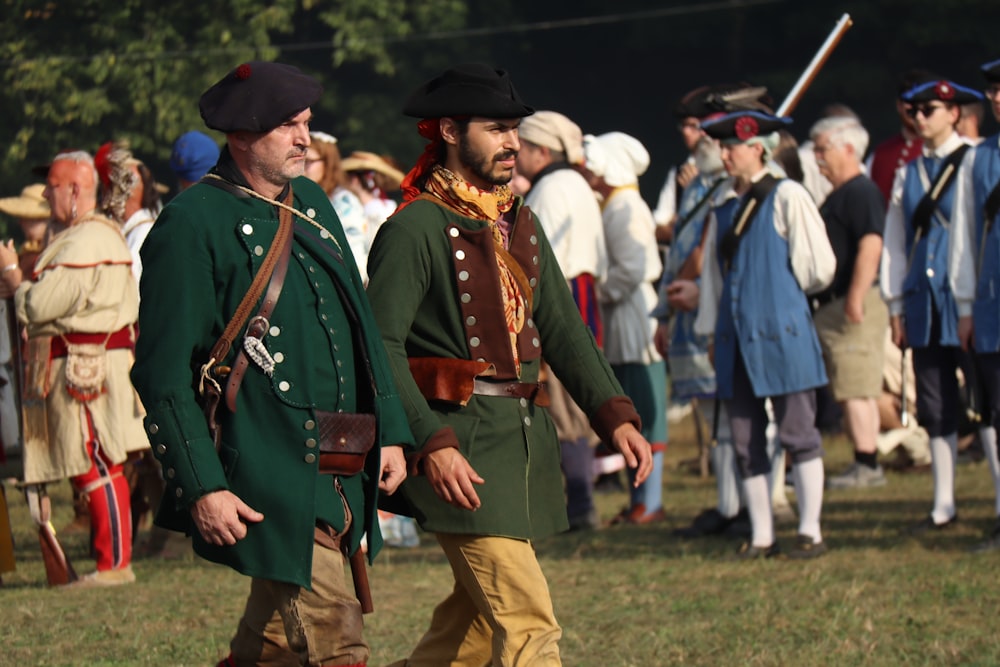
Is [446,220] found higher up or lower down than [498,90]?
lower down

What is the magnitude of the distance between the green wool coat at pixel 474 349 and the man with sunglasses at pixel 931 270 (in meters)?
4.07

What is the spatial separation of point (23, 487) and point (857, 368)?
16.7ft

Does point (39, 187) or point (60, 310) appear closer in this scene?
point (60, 310)

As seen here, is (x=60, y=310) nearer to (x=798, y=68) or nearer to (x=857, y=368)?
(x=857, y=368)

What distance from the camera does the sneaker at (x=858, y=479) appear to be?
35.9ft

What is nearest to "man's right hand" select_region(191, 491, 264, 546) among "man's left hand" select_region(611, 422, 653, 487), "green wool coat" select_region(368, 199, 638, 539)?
"green wool coat" select_region(368, 199, 638, 539)

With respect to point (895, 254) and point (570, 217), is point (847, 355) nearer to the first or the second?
point (895, 254)

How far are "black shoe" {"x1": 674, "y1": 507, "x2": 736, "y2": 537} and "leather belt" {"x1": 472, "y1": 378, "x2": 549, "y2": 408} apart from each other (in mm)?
4575

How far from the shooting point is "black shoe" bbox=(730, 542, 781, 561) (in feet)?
27.8

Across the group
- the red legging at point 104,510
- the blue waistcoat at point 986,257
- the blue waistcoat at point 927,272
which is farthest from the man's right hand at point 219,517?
the blue waistcoat at point 927,272

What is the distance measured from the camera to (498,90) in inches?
193

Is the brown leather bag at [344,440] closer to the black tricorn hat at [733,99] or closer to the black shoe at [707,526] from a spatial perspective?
the black tricorn hat at [733,99]

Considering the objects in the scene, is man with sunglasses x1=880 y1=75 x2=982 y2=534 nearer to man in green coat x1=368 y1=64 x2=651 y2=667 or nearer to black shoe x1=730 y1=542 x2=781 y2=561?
black shoe x1=730 y1=542 x2=781 y2=561

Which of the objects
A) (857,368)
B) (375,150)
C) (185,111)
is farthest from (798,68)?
(857,368)
